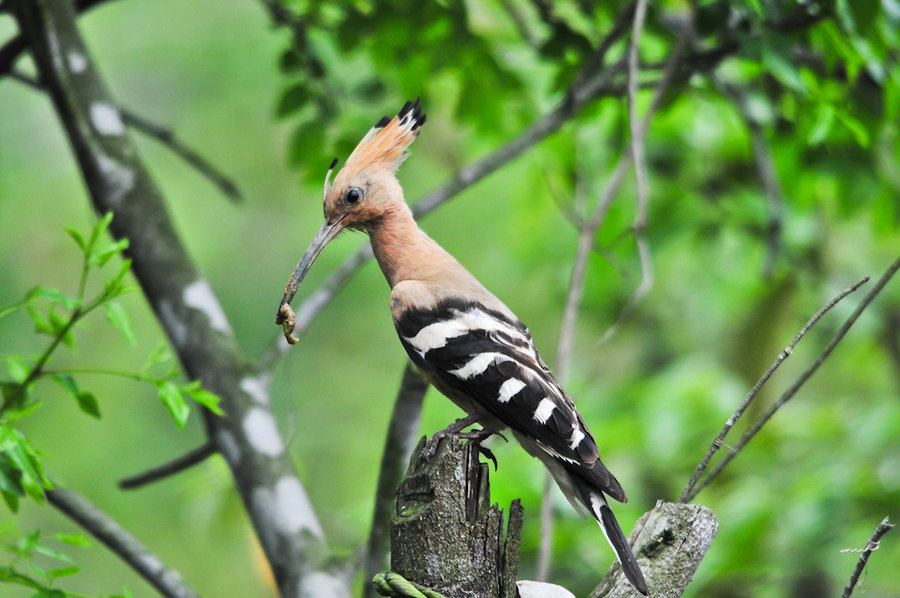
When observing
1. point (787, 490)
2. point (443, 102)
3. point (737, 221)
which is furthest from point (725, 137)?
point (787, 490)

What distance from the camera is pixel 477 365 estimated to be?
2084mm

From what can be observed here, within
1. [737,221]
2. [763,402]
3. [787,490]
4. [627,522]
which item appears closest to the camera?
[627,522]

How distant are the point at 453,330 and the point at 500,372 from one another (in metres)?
0.17

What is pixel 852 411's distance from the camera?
4.86m

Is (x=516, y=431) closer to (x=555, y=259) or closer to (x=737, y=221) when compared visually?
(x=737, y=221)

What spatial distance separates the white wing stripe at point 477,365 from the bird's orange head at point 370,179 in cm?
49

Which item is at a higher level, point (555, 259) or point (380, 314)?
point (380, 314)

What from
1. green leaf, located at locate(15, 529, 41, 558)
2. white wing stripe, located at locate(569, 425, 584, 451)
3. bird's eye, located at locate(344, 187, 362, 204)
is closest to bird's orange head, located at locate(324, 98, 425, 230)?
bird's eye, located at locate(344, 187, 362, 204)

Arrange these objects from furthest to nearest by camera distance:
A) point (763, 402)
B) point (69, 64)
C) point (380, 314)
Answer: point (380, 314) < point (763, 402) < point (69, 64)

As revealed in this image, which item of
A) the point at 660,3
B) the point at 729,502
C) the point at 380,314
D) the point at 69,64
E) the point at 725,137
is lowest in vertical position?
the point at 729,502

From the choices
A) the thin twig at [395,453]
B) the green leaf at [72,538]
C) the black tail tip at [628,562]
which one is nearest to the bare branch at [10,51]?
the thin twig at [395,453]

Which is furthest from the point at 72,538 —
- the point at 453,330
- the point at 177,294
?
the point at 177,294

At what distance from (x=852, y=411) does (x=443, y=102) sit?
2837mm

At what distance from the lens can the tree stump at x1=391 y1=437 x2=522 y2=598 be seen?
1.52 meters
